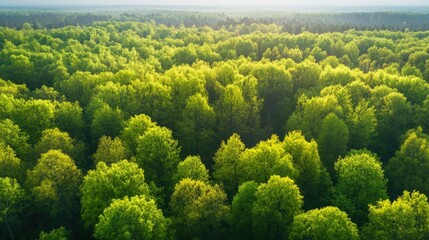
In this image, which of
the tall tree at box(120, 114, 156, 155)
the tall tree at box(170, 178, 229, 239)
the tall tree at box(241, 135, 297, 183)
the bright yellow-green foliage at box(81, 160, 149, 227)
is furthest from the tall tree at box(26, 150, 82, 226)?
A: the tall tree at box(241, 135, 297, 183)

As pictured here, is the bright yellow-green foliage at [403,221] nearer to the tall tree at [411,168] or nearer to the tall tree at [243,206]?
the tall tree at [411,168]

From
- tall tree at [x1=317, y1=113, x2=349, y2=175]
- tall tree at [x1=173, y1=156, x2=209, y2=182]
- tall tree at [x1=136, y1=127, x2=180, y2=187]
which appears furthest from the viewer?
tall tree at [x1=317, y1=113, x2=349, y2=175]

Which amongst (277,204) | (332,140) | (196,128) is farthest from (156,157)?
(332,140)

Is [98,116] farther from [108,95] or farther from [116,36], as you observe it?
[116,36]

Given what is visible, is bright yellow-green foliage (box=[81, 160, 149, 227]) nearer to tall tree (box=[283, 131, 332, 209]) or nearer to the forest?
the forest

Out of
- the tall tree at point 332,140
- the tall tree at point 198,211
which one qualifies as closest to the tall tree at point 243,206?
the tall tree at point 198,211

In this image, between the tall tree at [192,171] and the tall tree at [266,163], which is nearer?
the tall tree at [266,163]

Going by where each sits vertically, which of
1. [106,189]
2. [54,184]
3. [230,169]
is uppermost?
[106,189]

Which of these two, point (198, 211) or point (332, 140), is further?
point (332, 140)

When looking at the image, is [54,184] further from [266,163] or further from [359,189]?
[359,189]
